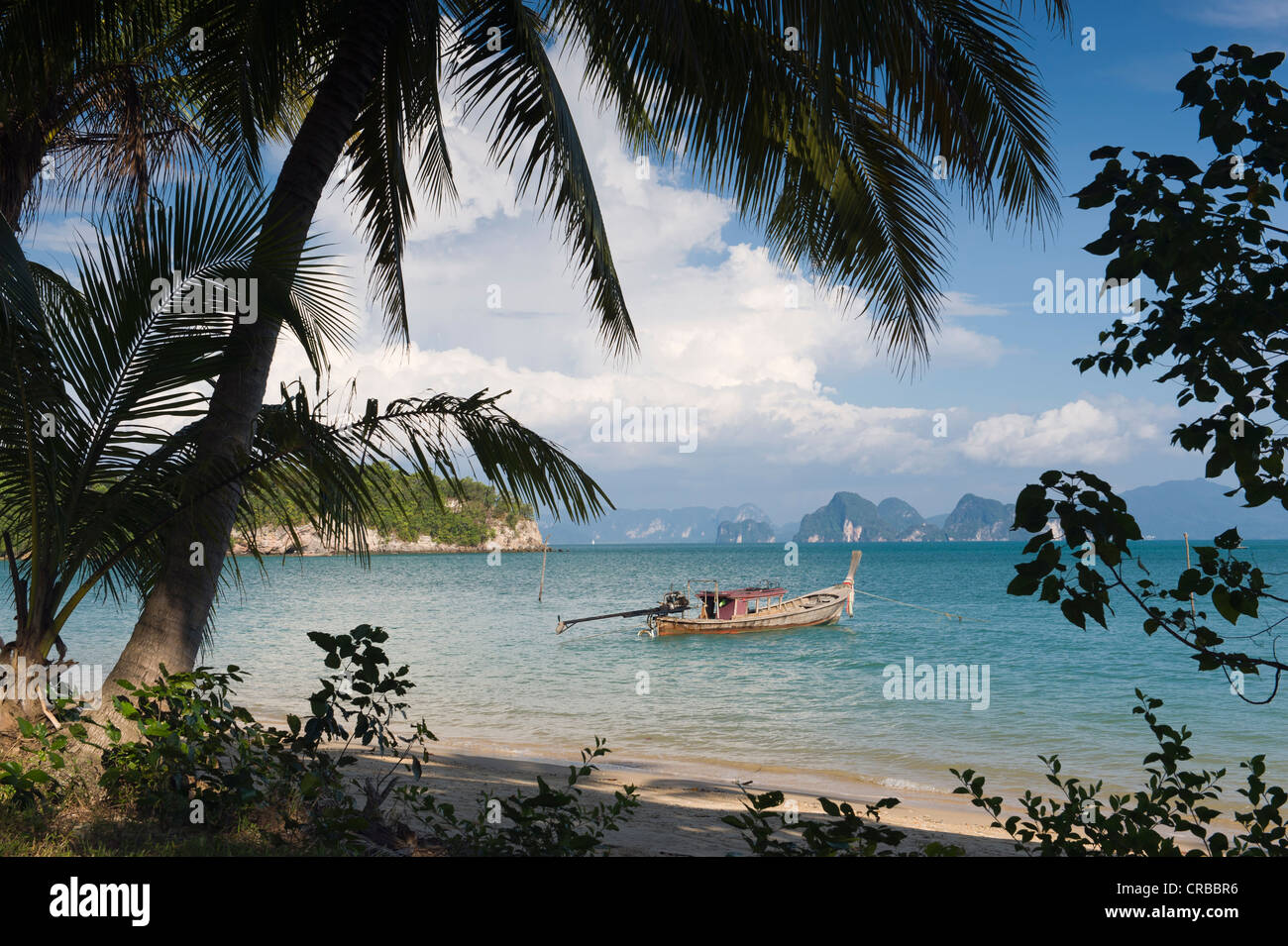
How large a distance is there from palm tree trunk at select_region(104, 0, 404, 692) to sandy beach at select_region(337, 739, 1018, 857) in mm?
2833

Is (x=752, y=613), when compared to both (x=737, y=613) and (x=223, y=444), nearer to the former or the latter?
(x=737, y=613)

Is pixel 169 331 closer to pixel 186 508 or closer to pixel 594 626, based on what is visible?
pixel 186 508

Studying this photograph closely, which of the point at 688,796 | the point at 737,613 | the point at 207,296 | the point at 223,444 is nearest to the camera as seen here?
the point at 207,296

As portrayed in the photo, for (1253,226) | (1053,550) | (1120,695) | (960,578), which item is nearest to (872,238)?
(1253,226)

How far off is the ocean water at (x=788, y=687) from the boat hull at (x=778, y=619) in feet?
1.26

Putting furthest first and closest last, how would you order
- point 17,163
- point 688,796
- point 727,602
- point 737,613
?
point 737,613 → point 727,602 → point 688,796 → point 17,163

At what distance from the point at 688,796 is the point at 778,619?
2000 cm

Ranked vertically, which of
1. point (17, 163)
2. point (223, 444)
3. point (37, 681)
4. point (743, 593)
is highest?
point (17, 163)

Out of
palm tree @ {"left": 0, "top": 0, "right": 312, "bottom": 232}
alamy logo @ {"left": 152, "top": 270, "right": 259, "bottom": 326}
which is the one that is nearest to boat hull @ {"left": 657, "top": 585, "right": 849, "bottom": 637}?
palm tree @ {"left": 0, "top": 0, "right": 312, "bottom": 232}

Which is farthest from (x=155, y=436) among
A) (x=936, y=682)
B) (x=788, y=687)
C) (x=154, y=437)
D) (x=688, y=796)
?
(x=936, y=682)

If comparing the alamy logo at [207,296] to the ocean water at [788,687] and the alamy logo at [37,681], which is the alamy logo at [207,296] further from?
the alamy logo at [37,681]

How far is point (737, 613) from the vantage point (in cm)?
2781
